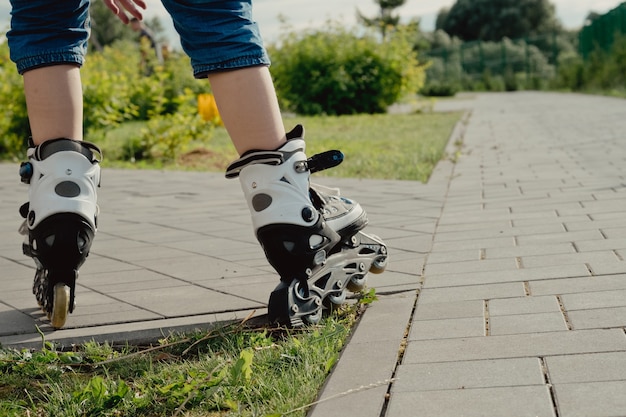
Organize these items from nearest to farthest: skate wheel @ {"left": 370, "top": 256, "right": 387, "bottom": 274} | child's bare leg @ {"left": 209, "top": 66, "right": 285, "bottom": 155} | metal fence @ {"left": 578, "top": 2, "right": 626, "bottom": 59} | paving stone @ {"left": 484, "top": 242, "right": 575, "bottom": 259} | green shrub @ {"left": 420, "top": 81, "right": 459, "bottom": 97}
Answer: child's bare leg @ {"left": 209, "top": 66, "right": 285, "bottom": 155} → skate wheel @ {"left": 370, "top": 256, "right": 387, "bottom": 274} → paving stone @ {"left": 484, "top": 242, "right": 575, "bottom": 259} → metal fence @ {"left": 578, "top": 2, "right": 626, "bottom": 59} → green shrub @ {"left": 420, "top": 81, "right": 459, "bottom": 97}

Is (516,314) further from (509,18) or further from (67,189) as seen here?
(509,18)

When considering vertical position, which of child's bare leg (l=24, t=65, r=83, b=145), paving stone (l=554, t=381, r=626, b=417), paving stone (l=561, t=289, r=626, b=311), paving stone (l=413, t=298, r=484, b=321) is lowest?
paving stone (l=561, t=289, r=626, b=311)

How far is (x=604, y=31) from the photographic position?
25797 mm

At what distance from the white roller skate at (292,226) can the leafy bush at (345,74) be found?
15706 mm

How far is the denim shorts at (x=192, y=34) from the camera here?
7.52ft

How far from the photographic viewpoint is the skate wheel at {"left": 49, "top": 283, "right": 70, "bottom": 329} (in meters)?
2.44

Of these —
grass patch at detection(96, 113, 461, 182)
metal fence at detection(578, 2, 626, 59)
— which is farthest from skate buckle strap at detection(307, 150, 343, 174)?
metal fence at detection(578, 2, 626, 59)

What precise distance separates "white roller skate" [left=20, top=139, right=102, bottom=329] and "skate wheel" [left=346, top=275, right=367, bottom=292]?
2.45 ft

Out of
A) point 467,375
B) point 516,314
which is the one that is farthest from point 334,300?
point 467,375

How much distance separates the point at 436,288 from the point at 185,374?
100 cm

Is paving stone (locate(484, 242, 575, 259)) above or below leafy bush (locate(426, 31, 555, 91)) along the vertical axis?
above

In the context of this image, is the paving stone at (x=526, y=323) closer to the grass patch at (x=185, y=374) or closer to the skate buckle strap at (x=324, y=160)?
the grass patch at (x=185, y=374)

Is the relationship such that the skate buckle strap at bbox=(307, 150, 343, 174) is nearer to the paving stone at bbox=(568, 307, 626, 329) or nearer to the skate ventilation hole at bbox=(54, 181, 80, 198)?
the skate ventilation hole at bbox=(54, 181, 80, 198)

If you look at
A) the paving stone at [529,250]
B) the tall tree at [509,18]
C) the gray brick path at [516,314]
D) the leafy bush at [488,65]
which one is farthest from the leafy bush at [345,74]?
the tall tree at [509,18]
